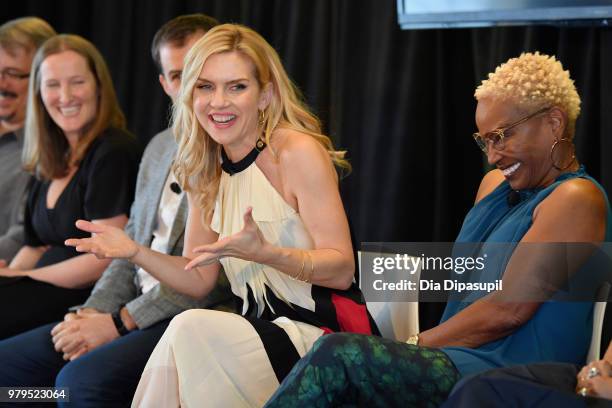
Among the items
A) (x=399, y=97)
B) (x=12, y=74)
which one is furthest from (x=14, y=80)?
(x=399, y=97)

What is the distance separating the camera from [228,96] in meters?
2.65

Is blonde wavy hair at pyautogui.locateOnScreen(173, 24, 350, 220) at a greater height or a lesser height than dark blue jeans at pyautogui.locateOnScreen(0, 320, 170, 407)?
greater

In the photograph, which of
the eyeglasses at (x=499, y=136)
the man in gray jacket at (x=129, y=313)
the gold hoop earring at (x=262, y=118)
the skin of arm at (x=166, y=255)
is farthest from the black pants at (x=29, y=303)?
the eyeglasses at (x=499, y=136)

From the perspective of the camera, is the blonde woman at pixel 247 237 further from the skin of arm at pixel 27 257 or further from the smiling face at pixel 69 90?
the skin of arm at pixel 27 257

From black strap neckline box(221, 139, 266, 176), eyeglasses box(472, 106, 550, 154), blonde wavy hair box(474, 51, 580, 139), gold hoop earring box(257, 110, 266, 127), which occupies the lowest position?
black strap neckline box(221, 139, 266, 176)

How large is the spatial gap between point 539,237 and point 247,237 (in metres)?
0.68

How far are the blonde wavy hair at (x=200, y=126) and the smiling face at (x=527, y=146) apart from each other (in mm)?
456

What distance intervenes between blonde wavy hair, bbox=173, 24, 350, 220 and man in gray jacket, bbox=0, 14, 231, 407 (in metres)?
0.34

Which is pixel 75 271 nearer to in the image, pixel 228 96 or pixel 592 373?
pixel 228 96

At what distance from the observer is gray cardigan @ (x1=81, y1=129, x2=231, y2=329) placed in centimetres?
298

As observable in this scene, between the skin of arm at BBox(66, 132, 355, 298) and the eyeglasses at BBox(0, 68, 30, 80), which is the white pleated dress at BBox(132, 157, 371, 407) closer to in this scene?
the skin of arm at BBox(66, 132, 355, 298)

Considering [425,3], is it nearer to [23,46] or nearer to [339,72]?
[339,72]

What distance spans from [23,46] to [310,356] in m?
2.49

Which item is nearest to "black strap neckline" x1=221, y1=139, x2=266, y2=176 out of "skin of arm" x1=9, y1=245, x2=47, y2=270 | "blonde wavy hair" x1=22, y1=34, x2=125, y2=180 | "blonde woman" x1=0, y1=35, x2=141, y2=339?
"blonde woman" x1=0, y1=35, x2=141, y2=339
